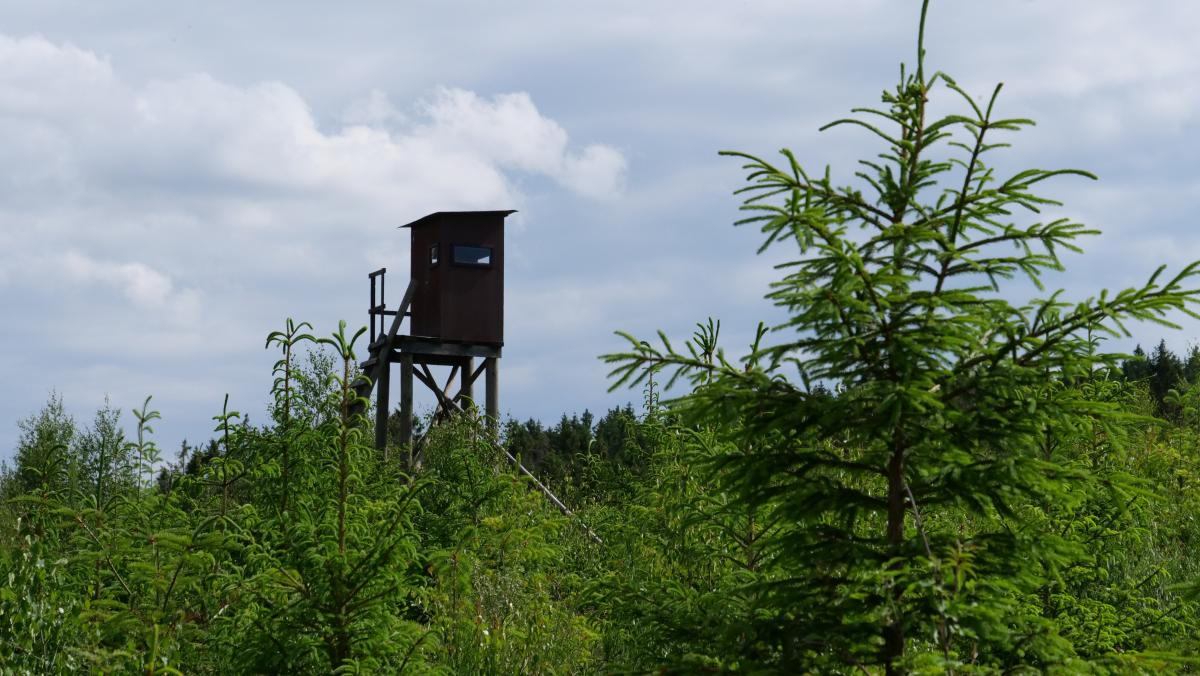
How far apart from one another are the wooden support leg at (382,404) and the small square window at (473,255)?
2.77 m

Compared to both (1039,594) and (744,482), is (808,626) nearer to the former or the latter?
(744,482)

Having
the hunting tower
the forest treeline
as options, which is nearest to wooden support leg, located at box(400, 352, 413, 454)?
the hunting tower

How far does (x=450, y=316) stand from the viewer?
78.4 ft

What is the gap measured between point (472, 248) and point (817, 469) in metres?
19.6

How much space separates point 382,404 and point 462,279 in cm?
333

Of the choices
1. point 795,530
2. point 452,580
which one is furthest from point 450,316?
point 795,530

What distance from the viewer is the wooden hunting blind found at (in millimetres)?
24000

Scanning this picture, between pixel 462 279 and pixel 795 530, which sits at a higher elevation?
pixel 462 279

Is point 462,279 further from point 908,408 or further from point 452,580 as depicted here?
point 908,408

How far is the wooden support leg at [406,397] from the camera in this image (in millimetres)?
22703

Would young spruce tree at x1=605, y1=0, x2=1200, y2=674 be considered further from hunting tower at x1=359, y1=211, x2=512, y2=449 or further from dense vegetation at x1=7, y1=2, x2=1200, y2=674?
hunting tower at x1=359, y1=211, x2=512, y2=449

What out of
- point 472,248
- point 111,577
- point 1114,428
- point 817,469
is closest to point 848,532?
point 817,469

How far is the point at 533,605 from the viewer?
358 inches

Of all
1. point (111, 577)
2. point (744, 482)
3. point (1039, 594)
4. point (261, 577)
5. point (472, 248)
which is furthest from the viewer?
point (472, 248)
